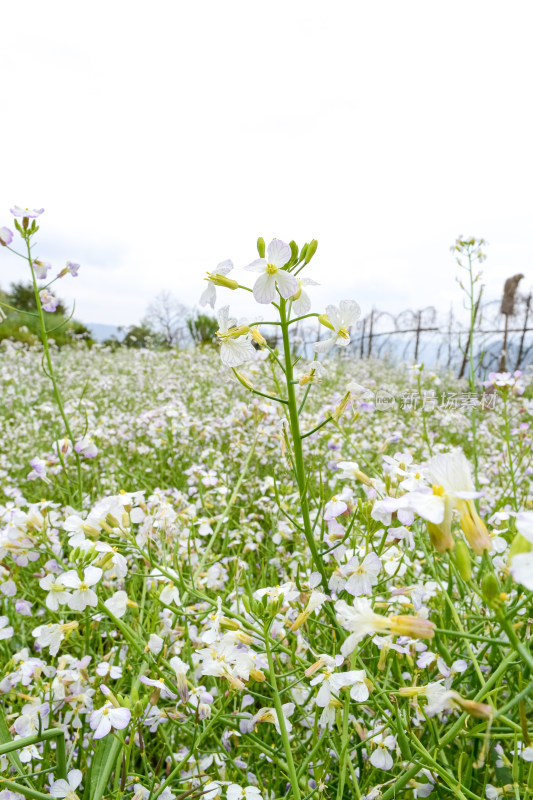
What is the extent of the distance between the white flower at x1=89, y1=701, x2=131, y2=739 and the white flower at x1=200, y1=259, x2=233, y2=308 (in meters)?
0.80

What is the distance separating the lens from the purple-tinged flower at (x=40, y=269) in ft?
5.95

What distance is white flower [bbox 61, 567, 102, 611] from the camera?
2.94 ft

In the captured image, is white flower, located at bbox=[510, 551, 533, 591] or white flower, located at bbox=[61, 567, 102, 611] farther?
white flower, located at bbox=[61, 567, 102, 611]

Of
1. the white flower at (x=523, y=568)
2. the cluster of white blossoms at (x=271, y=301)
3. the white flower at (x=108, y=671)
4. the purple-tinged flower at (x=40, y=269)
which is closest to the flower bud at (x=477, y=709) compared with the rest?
the white flower at (x=523, y=568)

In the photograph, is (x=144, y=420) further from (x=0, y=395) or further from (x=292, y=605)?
(x=0, y=395)

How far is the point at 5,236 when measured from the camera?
1.74 metres

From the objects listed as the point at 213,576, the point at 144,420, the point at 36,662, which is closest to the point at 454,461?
the point at 213,576

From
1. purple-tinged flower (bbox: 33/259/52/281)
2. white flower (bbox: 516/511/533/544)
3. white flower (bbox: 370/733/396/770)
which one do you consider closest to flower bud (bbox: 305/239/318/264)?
white flower (bbox: 516/511/533/544)

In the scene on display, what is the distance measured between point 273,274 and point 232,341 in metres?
0.16

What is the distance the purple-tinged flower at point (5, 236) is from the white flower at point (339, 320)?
1.37m

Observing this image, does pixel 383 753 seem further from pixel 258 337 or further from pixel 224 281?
pixel 224 281

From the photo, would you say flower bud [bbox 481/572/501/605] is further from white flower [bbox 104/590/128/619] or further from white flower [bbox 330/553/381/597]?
white flower [bbox 104/590/128/619]

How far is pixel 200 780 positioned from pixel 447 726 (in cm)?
66

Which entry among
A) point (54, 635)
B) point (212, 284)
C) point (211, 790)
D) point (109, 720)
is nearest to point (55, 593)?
point (54, 635)
